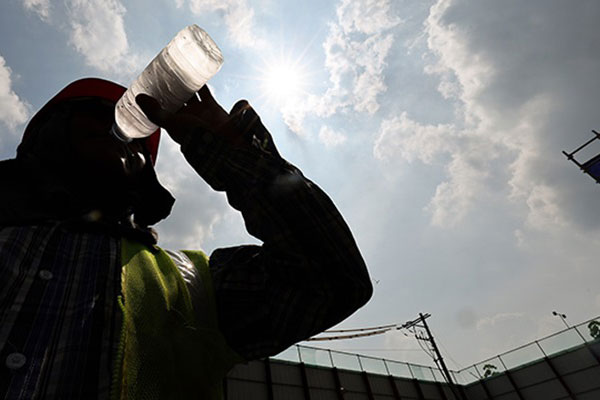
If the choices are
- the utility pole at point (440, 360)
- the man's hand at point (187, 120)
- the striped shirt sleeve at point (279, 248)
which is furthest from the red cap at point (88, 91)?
the utility pole at point (440, 360)

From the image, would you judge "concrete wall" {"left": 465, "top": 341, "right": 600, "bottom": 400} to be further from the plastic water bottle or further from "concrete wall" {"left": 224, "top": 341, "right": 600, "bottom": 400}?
the plastic water bottle

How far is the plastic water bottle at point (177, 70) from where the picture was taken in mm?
2250

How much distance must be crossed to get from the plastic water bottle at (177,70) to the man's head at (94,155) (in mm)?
165

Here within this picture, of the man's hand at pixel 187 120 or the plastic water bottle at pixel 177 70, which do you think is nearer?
the man's hand at pixel 187 120

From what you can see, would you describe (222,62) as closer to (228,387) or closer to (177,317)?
(177,317)

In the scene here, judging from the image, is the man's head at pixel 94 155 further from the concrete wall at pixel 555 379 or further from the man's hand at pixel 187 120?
the concrete wall at pixel 555 379

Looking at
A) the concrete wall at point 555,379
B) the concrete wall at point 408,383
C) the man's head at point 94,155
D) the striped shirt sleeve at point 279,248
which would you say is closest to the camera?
the striped shirt sleeve at point 279,248

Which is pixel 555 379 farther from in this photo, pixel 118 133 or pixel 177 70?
pixel 118 133

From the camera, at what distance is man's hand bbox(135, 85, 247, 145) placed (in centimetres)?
142

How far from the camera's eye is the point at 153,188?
207 cm

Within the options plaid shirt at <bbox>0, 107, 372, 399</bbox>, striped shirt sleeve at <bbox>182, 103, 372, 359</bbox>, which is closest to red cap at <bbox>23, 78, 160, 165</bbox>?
plaid shirt at <bbox>0, 107, 372, 399</bbox>

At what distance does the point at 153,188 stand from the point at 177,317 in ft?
3.47

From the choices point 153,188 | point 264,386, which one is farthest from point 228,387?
point 153,188

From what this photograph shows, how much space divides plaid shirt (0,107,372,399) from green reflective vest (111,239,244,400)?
64 mm
